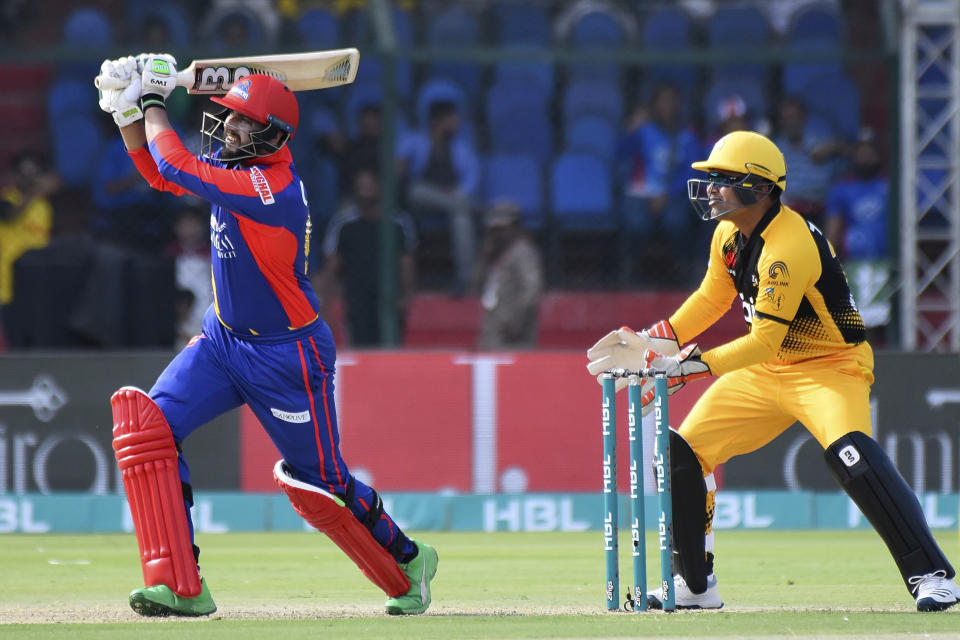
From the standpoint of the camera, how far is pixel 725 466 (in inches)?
397

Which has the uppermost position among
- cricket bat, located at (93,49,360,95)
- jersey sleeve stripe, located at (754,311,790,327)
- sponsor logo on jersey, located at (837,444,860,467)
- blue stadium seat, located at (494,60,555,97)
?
blue stadium seat, located at (494,60,555,97)

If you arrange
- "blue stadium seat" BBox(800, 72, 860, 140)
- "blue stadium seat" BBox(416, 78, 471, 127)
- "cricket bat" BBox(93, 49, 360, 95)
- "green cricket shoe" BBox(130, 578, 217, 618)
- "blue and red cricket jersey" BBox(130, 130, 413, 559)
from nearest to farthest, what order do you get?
"green cricket shoe" BBox(130, 578, 217, 618), "blue and red cricket jersey" BBox(130, 130, 413, 559), "cricket bat" BBox(93, 49, 360, 95), "blue stadium seat" BBox(416, 78, 471, 127), "blue stadium seat" BBox(800, 72, 860, 140)

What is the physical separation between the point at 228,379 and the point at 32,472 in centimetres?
452

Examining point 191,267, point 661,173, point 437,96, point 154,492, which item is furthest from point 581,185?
point 154,492

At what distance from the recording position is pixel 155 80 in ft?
19.2

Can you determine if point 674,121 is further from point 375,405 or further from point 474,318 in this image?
point 375,405

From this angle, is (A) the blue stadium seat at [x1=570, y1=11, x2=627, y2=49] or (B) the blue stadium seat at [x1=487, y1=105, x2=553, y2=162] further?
(A) the blue stadium seat at [x1=570, y1=11, x2=627, y2=49]

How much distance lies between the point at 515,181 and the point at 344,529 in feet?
25.0

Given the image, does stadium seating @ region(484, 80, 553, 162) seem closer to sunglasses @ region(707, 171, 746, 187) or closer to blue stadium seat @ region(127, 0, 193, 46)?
blue stadium seat @ region(127, 0, 193, 46)

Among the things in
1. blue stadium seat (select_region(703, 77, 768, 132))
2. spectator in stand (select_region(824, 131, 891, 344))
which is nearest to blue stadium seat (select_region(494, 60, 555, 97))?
blue stadium seat (select_region(703, 77, 768, 132))

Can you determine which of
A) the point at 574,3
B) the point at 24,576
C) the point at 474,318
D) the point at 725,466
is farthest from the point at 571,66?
the point at 24,576

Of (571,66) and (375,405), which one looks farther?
(571,66)

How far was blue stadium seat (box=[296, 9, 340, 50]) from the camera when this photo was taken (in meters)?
13.9

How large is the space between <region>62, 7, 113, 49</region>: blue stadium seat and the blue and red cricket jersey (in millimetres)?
8809
